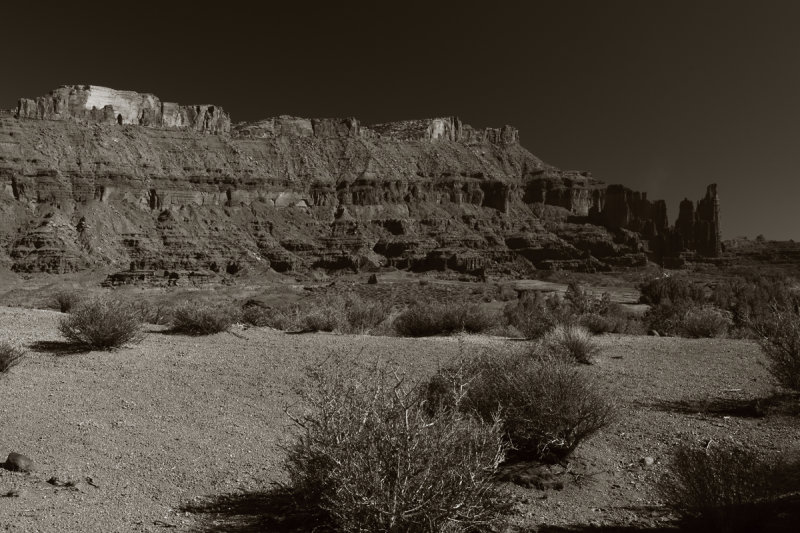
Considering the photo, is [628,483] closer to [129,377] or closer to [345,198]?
[129,377]

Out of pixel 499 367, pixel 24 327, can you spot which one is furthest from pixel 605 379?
pixel 24 327

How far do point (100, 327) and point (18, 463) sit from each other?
5.52m

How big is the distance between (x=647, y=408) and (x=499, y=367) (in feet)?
8.22

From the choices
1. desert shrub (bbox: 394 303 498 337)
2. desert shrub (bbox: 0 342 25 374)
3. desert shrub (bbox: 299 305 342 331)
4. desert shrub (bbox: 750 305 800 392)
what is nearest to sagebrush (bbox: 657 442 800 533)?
desert shrub (bbox: 750 305 800 392)

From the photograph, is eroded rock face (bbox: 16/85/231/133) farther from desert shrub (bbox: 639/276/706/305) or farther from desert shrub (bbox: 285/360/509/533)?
desert shrub (bbox: 285/360/509/533)

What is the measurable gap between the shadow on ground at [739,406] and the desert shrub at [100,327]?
8.96m

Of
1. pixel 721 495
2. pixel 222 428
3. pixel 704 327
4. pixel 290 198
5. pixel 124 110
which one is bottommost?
pixel 222 428

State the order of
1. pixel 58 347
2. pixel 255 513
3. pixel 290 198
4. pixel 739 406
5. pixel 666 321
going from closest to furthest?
pixel 255 513 → pixel 739 406 → pixel 58 347 → pixel 666 321 → pixel 290 198

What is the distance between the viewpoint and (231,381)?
924cm

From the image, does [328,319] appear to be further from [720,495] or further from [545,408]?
[720,495]

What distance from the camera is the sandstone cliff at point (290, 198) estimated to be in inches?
4166

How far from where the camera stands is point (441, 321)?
48.5 ft

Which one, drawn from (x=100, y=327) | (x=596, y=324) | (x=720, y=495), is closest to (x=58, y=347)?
(x=100, y=327)

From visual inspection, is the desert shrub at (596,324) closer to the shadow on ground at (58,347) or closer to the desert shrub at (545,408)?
the desert shrub at (545,408)
